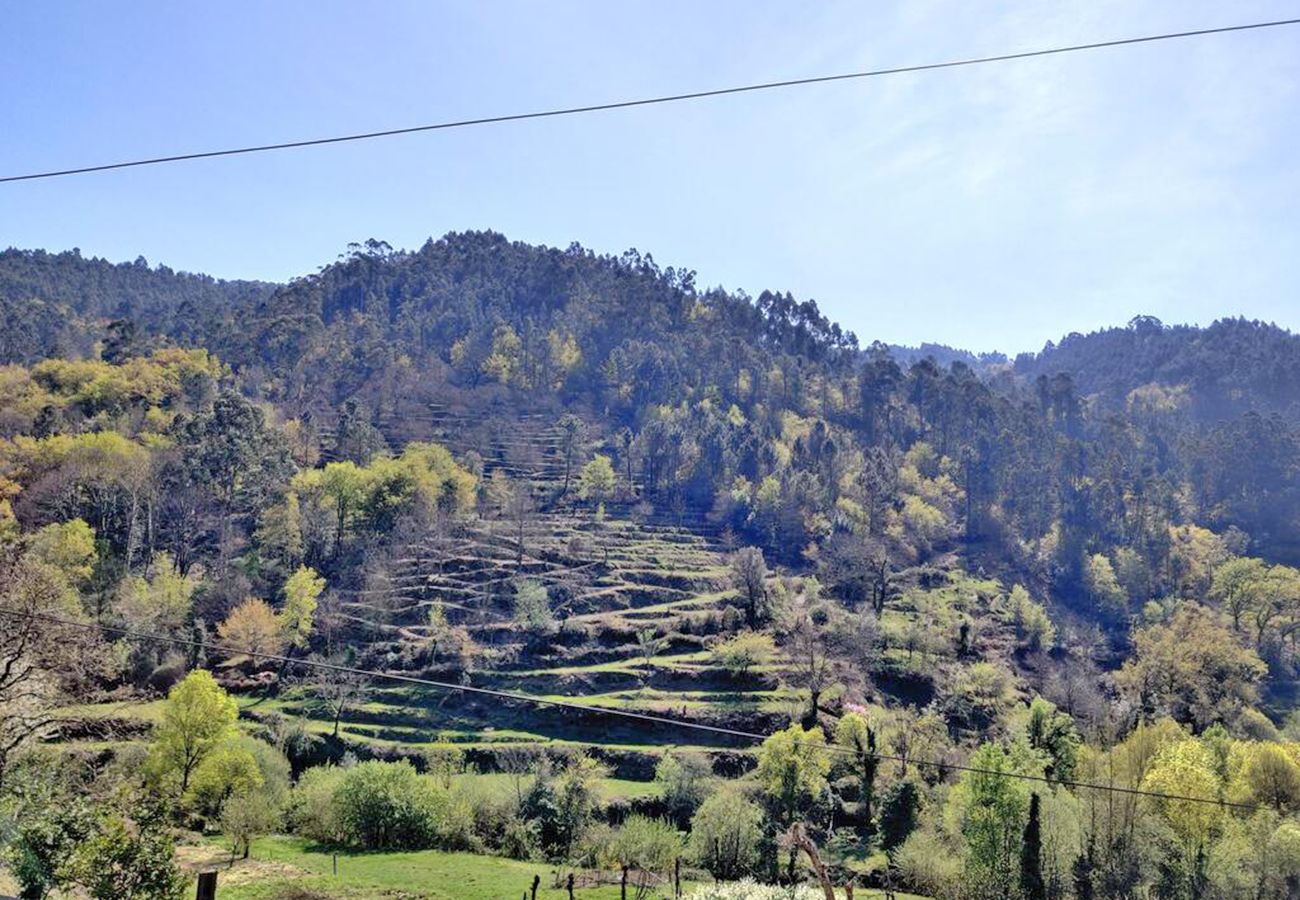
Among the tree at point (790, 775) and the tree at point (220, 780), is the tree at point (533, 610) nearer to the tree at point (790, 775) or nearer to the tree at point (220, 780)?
the tree at point (790, 775)

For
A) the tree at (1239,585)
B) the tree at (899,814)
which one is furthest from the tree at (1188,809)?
the tree at (1239,585)

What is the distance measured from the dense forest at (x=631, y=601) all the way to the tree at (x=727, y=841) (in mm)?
190

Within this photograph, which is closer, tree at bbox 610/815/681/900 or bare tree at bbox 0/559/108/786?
bare tree at bbox 0/559/108/786

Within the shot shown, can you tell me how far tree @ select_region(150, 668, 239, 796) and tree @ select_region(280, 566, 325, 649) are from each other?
2033 cm

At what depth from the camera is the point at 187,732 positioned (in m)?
42.4

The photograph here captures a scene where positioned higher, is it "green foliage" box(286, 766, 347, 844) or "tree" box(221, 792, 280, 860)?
"tree" box(221, 792, 280, 860)

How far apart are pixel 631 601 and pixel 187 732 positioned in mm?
42271

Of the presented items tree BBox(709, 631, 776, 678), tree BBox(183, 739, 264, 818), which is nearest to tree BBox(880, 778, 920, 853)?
tree BBox(709, 631, 776, 678)

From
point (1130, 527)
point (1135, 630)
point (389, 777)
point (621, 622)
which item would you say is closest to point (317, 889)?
point (389, 777)

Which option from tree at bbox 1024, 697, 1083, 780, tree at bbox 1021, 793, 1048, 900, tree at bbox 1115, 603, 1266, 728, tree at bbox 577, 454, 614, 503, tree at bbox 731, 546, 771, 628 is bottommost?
tree at bbox 1021, 793, 1048, 900

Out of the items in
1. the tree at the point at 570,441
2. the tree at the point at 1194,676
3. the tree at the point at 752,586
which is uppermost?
the tree at the point at 570,441

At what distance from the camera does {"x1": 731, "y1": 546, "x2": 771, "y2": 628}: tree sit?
239ft

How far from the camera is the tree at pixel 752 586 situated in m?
72.9

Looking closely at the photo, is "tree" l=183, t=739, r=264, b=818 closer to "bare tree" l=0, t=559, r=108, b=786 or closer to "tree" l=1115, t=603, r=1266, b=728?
"bare tree" l=0, t=559, r=108, b=786
